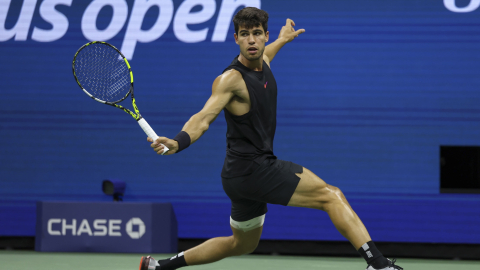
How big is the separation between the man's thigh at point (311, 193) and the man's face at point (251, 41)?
0.86m

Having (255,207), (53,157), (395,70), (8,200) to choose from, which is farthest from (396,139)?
(8,200)

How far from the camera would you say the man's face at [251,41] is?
3.63 m

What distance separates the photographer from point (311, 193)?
3551 millimetres

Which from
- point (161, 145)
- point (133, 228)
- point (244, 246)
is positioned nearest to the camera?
point (161, 145)

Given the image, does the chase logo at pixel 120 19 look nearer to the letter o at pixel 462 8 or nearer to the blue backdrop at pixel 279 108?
the blue backdrop at pixel 279 108

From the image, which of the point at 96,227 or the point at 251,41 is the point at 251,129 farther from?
the point at 96,227

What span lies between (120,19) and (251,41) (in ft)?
11.7

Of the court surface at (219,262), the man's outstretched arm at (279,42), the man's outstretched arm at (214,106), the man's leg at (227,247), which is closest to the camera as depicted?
the man's outstretched arm at (214,106)

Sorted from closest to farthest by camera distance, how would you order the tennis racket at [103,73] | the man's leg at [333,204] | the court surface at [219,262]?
the man's leg at [333,204] → the tennis racket at [103,73] → the court surface at [219,262]

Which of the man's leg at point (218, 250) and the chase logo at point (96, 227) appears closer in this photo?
the man's leg at point (218, 250)

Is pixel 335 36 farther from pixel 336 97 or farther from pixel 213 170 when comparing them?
pixel 213 170

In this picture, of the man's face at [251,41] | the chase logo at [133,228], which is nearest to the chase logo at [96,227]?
the chase logo at [133,228]

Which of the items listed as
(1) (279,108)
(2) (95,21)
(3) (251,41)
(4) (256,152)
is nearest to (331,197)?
(4) (256,152)

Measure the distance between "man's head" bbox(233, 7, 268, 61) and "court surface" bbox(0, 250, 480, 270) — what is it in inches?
101
